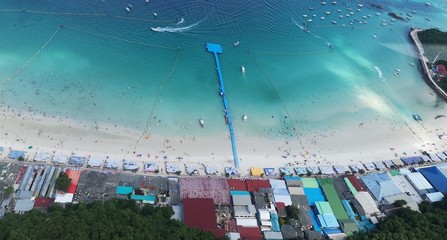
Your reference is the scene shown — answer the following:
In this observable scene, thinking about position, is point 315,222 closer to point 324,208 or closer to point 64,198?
point 324,208

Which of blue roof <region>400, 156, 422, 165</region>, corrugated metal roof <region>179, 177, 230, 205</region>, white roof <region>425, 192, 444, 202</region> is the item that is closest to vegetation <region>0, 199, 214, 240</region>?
corrugated metal roof <region>179, 177, 230, 205</region>

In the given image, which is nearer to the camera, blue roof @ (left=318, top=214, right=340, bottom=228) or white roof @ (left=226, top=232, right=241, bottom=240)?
white roof @ (left=226, top=232, right=241, bottom=240)

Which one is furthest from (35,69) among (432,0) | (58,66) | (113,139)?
(432,0)

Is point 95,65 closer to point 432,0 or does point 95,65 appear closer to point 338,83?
point 338,83

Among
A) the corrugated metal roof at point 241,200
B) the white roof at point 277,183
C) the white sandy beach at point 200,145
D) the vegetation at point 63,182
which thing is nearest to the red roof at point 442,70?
the white sandy beach at point 200,145

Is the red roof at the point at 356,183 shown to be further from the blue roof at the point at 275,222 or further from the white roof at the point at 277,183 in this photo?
the blue roof at the point at 275,222

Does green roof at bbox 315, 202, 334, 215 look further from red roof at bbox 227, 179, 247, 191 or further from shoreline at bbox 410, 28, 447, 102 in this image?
shoreline at bbox 410, 28, 447, 102
